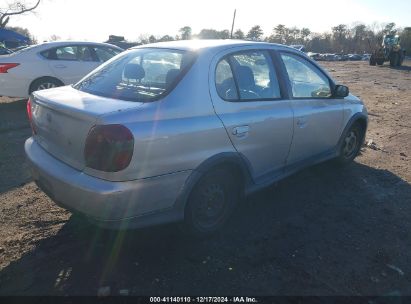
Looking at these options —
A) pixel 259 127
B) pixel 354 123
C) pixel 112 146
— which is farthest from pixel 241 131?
pixel 354 123

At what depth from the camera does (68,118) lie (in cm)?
284

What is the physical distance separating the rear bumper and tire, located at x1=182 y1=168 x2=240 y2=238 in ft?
0.63

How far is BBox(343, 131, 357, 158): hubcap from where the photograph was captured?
5203 millimetres

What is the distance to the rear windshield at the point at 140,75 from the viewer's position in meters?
3.06

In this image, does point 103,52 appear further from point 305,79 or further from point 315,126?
point 315,126

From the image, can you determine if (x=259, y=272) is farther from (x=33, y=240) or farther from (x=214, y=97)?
(x=33, y=240)

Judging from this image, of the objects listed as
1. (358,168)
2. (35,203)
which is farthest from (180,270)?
(358,168)

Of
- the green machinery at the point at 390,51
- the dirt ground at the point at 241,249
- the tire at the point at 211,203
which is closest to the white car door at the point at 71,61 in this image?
the dirt ground at the point at 241,249

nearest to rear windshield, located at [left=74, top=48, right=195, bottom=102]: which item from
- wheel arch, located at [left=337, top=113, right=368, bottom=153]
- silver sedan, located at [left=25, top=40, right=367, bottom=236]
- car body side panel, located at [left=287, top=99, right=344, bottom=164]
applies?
silver sedan, located at [left=25, top=40, right=367, bottom=236]

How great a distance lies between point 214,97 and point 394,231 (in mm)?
2324

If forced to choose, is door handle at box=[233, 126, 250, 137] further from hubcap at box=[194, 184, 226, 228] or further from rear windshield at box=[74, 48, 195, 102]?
rear windshield at box=[74, 48, 195, 102]

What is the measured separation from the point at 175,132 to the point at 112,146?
19.8 inches

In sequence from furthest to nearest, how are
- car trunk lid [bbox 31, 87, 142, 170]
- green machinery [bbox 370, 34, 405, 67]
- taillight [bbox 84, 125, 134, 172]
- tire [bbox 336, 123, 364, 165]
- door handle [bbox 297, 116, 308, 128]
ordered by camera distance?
green machinery [bbox 370, 34, 405, 67] → tire [bbox 336, 123, 364, 165] → door handle [bbox 297, 116, 308, 128] → car trunk lid [bbox 31, 87, 142, 170] → taillight [bbox 84, 125, 134, 172]

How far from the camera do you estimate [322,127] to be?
4.42m
